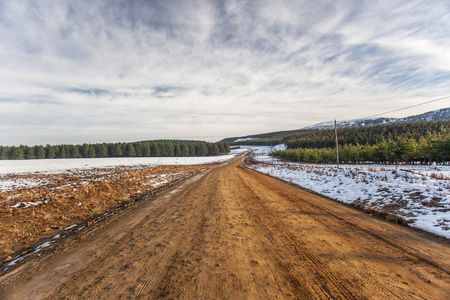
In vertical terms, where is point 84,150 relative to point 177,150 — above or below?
above

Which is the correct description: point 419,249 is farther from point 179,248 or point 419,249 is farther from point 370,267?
point 179,248

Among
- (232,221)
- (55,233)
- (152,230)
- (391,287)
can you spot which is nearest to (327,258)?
(391,287)

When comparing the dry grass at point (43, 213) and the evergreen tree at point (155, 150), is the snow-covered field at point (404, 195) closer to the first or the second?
the dry grass at point (43, 213)

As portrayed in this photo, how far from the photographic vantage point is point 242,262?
3.86 m

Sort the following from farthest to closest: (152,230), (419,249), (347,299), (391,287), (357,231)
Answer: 1. (152,230)
2. (357,231)
3. (419,249)
4. (391,287)
5. (347,299)

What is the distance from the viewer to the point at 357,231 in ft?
18.0

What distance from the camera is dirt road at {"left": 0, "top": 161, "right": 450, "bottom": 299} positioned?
119 inches

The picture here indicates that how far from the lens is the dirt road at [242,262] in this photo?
3031 mm

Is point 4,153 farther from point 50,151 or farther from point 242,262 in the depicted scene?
point 242,262

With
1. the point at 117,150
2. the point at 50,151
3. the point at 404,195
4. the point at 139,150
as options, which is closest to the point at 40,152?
the point at 50,151

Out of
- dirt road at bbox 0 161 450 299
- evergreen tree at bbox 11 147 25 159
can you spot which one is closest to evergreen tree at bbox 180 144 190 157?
evergreen tree at bbox 11 147 25 159

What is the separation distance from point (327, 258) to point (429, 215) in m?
5.09

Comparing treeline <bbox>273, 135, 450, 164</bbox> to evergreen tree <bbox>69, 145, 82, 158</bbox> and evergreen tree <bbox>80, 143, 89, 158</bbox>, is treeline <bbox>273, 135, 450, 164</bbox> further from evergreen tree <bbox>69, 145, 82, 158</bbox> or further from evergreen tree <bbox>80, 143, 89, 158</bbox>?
evergreen tree <bbox>69, 145, 82, 158</bbox>

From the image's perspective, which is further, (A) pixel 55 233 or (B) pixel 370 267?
(A) pixel 55 233
